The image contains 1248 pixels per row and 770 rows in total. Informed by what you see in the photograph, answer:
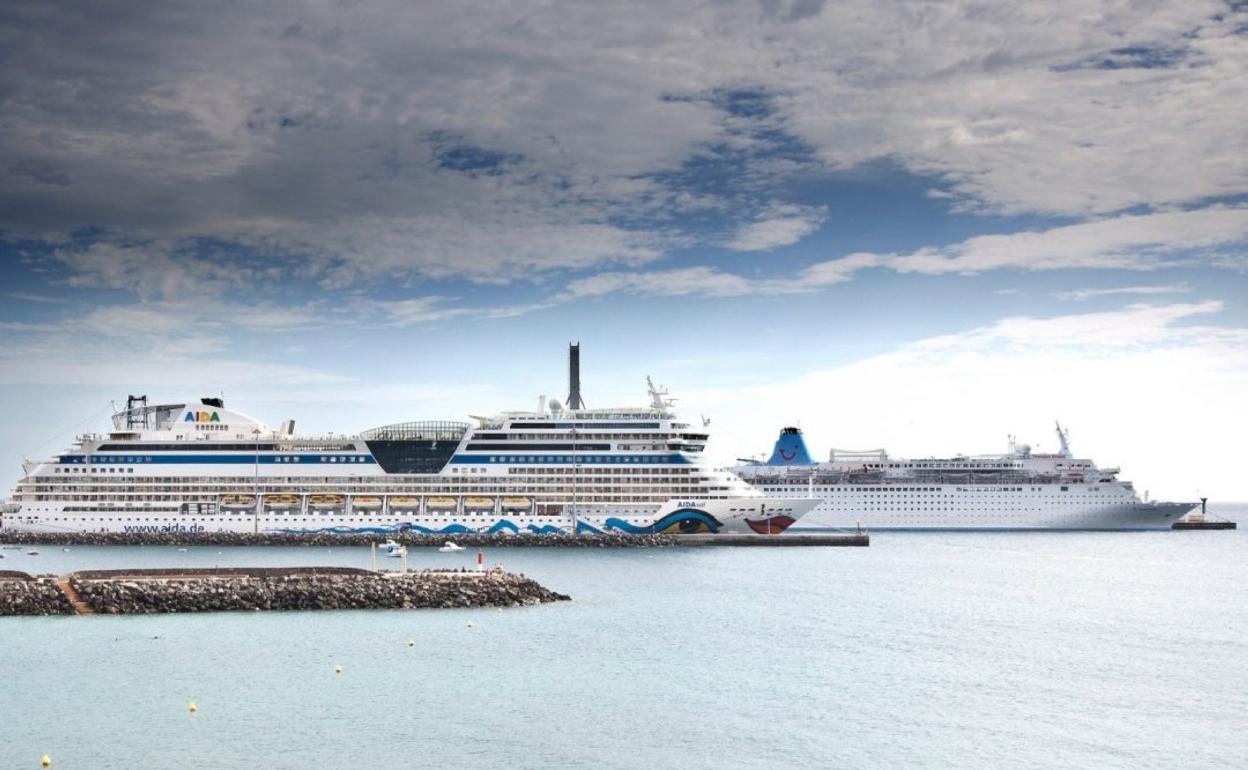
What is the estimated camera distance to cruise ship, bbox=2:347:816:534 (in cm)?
7656

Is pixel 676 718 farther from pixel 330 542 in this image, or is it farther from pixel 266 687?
pixel 330 542

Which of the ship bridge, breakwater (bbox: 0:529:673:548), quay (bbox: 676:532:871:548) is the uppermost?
the ship bridge

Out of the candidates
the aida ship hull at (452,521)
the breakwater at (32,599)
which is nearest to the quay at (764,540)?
the aida ship hull at (452,521)

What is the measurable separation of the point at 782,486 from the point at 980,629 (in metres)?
61.6

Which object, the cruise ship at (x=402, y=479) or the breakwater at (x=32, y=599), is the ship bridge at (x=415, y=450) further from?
the breakwater at (x=32, y=599)

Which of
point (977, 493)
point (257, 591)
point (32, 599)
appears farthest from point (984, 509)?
point (32, 599)

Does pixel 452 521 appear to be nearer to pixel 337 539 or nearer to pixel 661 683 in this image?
pixel 337 539

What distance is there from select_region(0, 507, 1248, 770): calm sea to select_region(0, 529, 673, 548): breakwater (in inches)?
848

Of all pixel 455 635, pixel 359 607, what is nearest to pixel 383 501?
pixel 359 607

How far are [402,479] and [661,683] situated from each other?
162 ft

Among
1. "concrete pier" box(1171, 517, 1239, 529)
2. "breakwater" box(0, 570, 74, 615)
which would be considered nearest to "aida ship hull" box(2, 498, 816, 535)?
"breakwater" box(0, 570, 74, 615)

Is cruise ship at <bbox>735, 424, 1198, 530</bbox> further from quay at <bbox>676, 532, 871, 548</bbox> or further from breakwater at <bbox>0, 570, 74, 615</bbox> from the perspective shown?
breakwater at <bbox>0, 570, 74, 615</bbox>

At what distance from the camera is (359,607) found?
43094 millimetres

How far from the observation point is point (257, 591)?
4291cm
